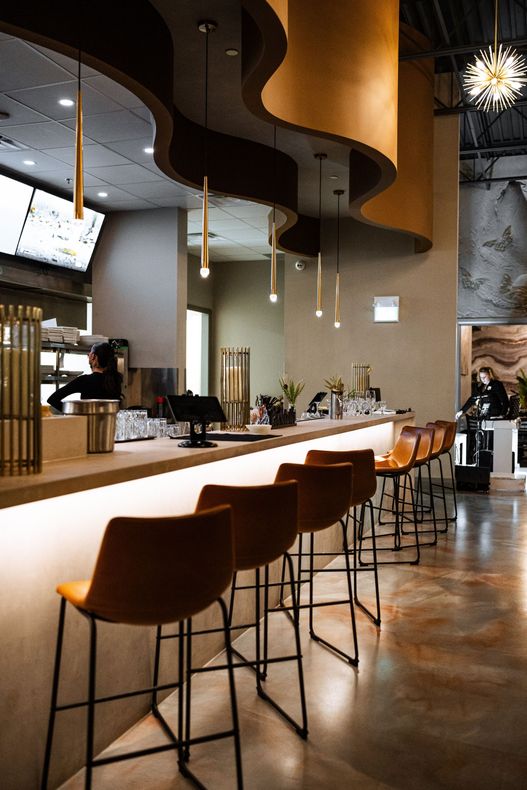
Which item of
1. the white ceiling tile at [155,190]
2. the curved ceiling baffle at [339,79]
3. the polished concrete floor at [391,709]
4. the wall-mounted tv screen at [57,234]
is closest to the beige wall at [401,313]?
the white ceiling tile at [155,190]

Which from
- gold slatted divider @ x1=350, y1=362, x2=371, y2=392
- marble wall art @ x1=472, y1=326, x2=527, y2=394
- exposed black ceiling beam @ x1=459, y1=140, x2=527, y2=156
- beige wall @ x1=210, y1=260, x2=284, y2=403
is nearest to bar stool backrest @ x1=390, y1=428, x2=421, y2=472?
gold slatted divider @ x1=350, y1=362, x2=371, y2=392

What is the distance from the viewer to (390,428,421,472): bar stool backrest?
5266 millimetres

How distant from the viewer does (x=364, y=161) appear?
672 centimetres

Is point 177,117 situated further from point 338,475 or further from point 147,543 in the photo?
point 147,543

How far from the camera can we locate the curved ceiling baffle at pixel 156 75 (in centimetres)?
381

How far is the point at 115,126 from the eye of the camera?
619 centimetres

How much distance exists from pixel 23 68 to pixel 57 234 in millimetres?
3189

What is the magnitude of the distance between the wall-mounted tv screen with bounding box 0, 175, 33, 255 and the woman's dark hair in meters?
3.72

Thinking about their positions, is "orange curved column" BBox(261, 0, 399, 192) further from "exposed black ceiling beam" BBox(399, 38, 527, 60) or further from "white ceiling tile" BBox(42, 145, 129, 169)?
"white ceiling tile" BBox(42, 145, 129, 169)

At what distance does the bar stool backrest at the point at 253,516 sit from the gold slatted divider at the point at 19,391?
663 millimetres

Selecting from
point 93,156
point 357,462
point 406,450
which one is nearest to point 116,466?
point 357,462

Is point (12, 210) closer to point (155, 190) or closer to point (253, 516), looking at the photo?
point (155, 190)

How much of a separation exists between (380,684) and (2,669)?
1.77 m

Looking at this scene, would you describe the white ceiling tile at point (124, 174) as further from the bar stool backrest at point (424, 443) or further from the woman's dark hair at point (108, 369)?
the bar stool backrest at point (424, 443)
